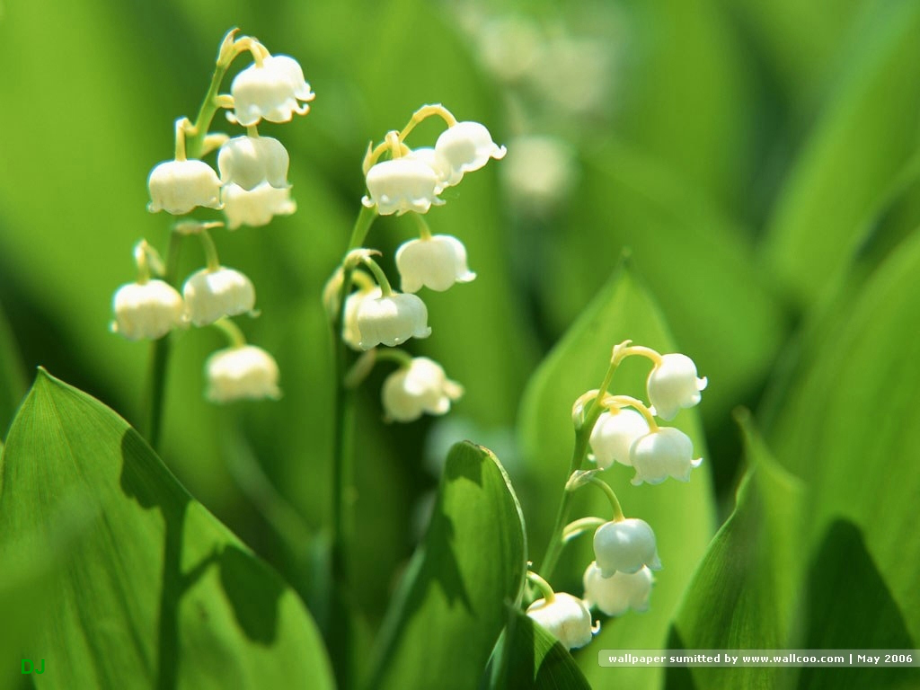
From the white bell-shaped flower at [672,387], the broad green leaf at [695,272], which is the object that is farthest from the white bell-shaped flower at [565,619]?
the broad green leaf at [695,272]

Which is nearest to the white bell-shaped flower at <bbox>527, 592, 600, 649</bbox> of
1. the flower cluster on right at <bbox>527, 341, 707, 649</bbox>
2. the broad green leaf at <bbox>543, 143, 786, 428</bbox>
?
the flower cluster on right at <bbox>527, 341, 707, 649</bbox>

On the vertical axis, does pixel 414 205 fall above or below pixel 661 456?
above

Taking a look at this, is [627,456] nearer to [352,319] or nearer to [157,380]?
[352,319]

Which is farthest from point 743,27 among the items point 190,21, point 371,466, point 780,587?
point 780,587

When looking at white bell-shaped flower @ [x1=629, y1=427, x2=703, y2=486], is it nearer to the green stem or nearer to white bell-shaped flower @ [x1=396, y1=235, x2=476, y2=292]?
white bell-shaped flower @ [x1=396, y1=235, x2=476, y2=292]

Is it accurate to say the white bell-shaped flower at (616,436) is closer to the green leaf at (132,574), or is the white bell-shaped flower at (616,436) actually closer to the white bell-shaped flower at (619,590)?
the white bell-shaped flower at (619,590)

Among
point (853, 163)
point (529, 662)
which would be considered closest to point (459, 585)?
point (529, 662)
